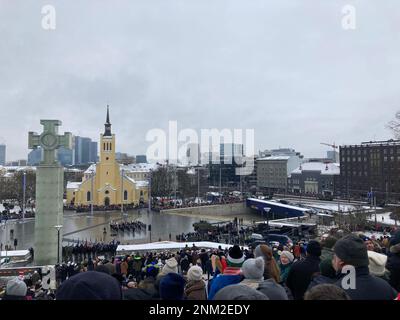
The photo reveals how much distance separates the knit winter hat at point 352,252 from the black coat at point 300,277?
1427mm

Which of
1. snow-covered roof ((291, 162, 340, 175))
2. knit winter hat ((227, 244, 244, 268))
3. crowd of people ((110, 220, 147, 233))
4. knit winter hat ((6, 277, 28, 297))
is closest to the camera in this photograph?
knit winter hat ((6, 277, 28, 297))

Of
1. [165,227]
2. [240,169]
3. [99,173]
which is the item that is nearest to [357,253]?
[165,227]

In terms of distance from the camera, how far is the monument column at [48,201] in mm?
18984

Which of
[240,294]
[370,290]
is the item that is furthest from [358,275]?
[240,294]

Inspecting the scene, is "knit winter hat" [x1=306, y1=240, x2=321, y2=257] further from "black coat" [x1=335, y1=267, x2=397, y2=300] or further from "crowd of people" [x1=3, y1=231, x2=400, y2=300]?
"black coat" [x1=335, y1=267, x2=397, y2=300]

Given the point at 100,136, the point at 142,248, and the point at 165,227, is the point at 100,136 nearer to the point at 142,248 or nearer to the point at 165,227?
the point at 165,227

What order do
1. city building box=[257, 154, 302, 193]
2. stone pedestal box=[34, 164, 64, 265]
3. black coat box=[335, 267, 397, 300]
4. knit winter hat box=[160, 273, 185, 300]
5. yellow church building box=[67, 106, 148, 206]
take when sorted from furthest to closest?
city building box=[257, 154, 302, 193] → yellow church building box=[67, 106, 148, 206] → stone pedestal box=[34, 164, 64, 265] → knit winter hat box=[160, 273, 185, 300] → black coat box=[335, 267, 397, 300]

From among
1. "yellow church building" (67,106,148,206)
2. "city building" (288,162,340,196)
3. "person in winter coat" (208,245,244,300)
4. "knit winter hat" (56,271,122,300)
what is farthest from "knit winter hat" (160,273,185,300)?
"city building" (288,162,340,196)

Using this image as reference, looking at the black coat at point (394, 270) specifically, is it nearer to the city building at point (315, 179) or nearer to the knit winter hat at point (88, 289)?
the knit winter hat at point (88, 289)

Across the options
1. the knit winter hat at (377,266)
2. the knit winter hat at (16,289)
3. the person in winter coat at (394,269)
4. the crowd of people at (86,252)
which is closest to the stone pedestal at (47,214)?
the crowd of people at (86,252)

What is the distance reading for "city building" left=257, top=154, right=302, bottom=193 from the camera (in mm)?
86062

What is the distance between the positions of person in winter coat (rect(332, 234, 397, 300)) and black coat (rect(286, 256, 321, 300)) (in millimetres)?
1282

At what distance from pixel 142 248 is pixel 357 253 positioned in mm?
17768

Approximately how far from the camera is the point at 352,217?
3155cm
